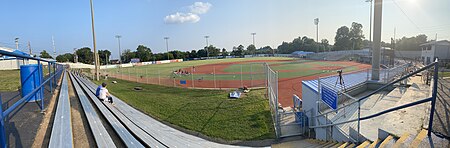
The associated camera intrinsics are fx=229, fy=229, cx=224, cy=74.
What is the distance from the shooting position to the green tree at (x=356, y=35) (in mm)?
100875

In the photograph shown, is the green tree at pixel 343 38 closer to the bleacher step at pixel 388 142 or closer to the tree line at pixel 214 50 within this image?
the tree line at pixel 214 50

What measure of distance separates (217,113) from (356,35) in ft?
355

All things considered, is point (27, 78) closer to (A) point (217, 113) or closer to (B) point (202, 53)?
(A) point (217, 113)

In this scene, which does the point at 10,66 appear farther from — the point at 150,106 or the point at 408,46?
the point at 408,46

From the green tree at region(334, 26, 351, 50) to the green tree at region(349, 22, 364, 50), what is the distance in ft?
5.24

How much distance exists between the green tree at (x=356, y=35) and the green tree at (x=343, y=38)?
5.24ft

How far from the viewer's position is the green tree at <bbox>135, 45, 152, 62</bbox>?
102 metres

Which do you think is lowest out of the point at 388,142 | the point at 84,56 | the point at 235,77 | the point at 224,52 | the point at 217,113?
the point at 217,113

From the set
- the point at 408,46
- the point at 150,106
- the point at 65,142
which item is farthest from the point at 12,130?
the point at 408,46

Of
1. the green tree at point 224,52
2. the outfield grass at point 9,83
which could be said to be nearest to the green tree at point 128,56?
the green tree at point 224,52

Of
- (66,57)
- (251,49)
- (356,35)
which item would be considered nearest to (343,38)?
(356,35)

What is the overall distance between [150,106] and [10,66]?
49195mm

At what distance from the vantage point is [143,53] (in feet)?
342

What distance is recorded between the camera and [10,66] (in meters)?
45.0
